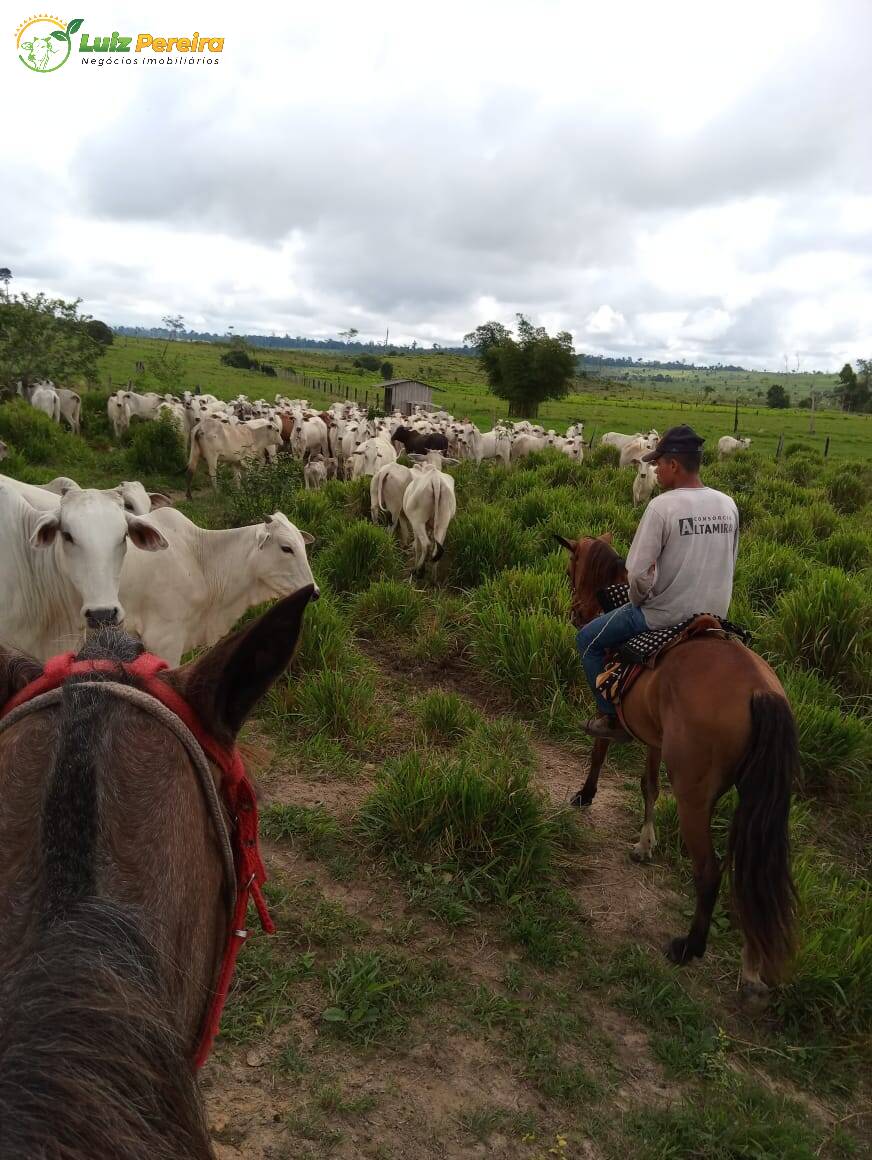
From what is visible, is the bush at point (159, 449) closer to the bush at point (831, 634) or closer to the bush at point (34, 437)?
the bush at point (34, 437)

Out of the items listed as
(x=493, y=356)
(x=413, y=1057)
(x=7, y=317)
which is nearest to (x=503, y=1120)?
(x=413, y=1057)

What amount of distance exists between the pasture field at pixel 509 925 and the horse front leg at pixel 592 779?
0.10m

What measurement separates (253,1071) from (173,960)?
2374 millimetres

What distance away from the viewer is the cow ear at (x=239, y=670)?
1.24 metres

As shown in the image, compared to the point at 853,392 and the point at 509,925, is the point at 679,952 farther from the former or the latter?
the point at 853,392

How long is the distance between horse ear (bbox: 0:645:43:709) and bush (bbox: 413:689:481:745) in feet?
13.6

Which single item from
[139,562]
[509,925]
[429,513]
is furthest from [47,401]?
[509,925]

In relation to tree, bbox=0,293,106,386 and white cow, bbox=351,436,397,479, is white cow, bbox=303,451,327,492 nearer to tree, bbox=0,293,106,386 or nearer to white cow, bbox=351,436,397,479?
white cow, bbox=351,436,397,479

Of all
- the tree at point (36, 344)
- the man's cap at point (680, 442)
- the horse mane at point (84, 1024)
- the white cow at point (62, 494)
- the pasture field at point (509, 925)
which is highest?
the tree at point (36, 344)

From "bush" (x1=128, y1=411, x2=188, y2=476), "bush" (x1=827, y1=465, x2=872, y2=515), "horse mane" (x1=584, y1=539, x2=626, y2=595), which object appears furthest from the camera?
"bush" (x1=128, y1=411, x2=188, y2=476)

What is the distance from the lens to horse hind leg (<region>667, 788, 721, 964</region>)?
332 centimetres

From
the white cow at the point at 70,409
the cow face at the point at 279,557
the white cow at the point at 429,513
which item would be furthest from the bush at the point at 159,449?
the cow face at the point at 279,557

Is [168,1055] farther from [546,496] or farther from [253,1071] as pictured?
[546,496]

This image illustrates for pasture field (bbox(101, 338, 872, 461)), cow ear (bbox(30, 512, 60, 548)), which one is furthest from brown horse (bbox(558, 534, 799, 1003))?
pasture field (bbox(101, 338, 872, 461))
